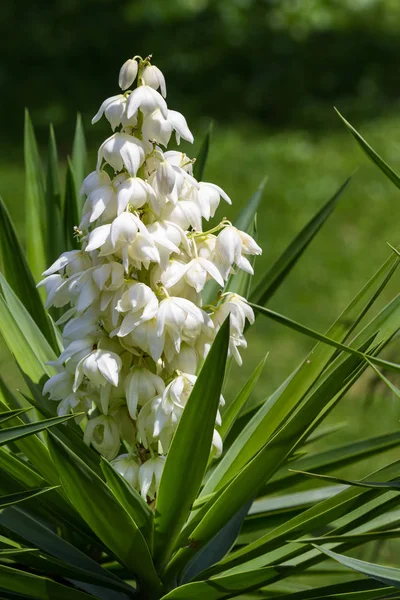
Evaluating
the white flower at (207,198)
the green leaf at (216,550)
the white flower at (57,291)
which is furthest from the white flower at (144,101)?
the green leaf at (216,550)

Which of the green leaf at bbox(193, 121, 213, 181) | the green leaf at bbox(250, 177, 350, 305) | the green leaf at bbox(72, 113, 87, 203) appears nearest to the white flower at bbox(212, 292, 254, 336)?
the green leaf at bbox(250, 177, 350, 305)

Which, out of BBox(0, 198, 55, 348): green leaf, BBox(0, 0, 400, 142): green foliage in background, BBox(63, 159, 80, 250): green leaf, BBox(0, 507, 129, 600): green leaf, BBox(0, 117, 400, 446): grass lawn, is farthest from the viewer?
BBox(0, 0, 400, 142): green foliage in background

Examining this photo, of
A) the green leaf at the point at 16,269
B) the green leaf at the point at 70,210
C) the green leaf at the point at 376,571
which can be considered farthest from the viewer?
the green leaf at the point at 70,210

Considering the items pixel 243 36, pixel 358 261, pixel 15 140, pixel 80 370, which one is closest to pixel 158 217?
pixel 80 370

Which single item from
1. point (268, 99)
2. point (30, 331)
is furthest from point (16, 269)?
point (268, 99)

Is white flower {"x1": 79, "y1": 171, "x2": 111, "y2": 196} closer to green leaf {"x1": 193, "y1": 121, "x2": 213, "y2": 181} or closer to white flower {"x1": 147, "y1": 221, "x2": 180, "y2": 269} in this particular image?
white flower {"x1": 147, "y1": 221, "x2": 180, "y2": 269}

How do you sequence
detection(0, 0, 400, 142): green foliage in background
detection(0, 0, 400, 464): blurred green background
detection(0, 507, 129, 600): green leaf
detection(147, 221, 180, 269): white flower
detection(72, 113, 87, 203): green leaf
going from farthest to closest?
detection(0, 0, 400, 142): green foliage in background, detection(0, 0, 400, 464): blurred green background, detection(72, 113, 87, 203): green leaf, detection(0, 507, 129, 600): green leaf, detection(147, 221, 180, 269): white flower

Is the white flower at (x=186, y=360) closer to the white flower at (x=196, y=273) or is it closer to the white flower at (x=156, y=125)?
the white flower at (x=196, y=273)

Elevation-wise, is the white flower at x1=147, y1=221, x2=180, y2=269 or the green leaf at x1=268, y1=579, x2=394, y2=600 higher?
the white flower at x1=147, y1=221, x2=180, y2=269
